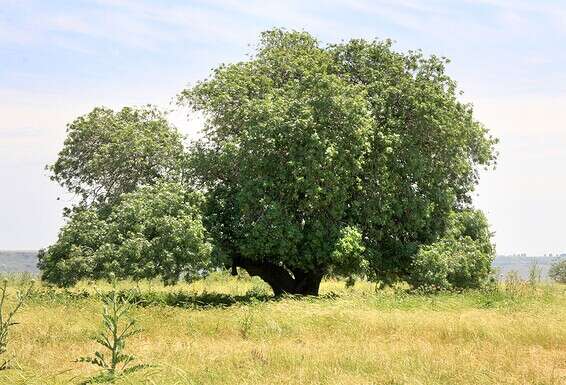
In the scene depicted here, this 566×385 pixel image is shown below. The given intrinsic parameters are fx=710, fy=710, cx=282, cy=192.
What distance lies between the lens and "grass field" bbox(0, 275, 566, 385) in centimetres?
1164

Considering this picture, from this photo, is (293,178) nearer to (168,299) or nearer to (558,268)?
(168,299)

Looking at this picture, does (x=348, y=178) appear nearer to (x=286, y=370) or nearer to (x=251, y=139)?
(x=251, y=139)

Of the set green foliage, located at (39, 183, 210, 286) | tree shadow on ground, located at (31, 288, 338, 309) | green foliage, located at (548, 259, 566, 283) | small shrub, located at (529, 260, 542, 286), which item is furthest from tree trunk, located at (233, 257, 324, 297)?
green foliage, located at (548, 259, 566, 283)

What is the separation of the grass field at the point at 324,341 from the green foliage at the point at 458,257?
2.53 m

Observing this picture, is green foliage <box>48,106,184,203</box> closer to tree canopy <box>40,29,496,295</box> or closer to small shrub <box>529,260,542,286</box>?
tree canopy <box>40,29,496,295</box>

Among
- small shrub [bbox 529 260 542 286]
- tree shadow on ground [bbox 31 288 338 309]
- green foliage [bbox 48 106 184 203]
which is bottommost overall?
tree shadow on ground [bbox 31 288 338 309]

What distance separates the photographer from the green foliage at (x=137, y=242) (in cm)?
2642

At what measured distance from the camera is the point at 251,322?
18.9 meters

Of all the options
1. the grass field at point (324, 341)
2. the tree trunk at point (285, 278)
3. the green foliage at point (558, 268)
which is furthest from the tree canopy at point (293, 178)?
the green foliage at point (558, 268)

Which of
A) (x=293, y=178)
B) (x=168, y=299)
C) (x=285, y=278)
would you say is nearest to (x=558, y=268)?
(x=285, y=278)

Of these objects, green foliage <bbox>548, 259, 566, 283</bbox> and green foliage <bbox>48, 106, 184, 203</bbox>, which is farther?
green foliage <bbox>548, 259, 566, 283</bbox>

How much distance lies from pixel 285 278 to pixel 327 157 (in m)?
7.11

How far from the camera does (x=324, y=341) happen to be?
1683 cm

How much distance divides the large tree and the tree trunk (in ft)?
0.16
